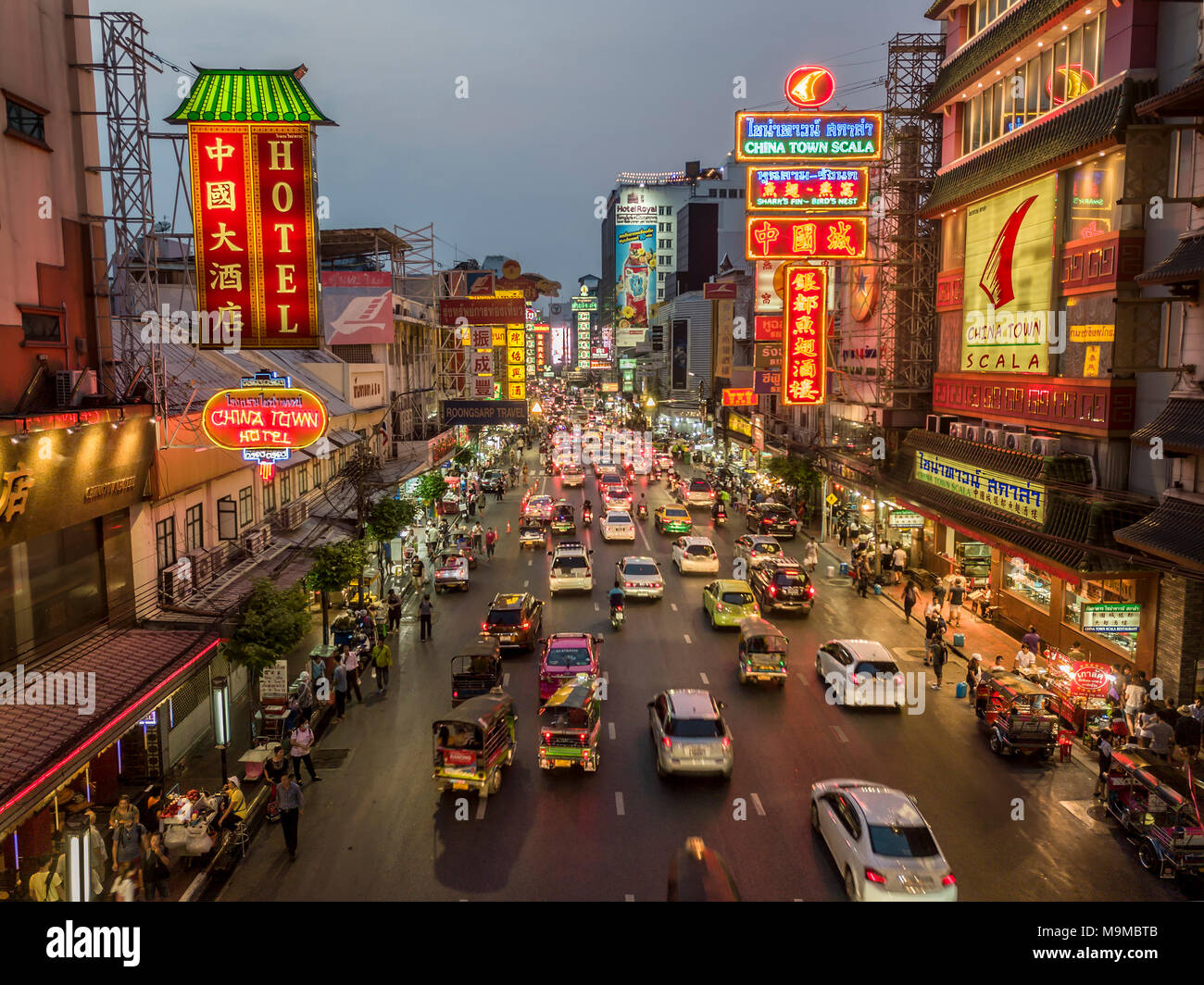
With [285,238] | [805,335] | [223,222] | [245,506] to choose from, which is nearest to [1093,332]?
[805,335]

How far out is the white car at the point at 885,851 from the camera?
39.3 feet

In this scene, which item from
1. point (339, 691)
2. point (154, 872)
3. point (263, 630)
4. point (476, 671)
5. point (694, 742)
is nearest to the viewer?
point (154, 872)

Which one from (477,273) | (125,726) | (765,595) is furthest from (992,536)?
(477,273)

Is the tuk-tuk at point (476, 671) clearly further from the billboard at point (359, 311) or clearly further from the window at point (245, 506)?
the billboard at point (359, 311)

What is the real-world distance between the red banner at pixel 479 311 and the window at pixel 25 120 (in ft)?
120

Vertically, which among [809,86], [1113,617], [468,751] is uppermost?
[809,86]

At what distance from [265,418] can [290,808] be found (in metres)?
7.14

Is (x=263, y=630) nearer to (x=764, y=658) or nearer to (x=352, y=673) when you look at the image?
(x=352, y=673)

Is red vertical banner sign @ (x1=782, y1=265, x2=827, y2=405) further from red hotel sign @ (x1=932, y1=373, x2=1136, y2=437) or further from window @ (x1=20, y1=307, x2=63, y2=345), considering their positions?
window @ (x1=20, y1=307, x2=63, y2=345)

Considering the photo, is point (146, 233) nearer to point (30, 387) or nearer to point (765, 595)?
point (30, 387)

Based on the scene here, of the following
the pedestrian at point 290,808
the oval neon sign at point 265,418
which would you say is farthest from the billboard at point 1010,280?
the pedestrian at point 290,808

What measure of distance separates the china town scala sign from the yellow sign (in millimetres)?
18253

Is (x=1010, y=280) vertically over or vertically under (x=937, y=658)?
over

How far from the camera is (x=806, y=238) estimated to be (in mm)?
37219
